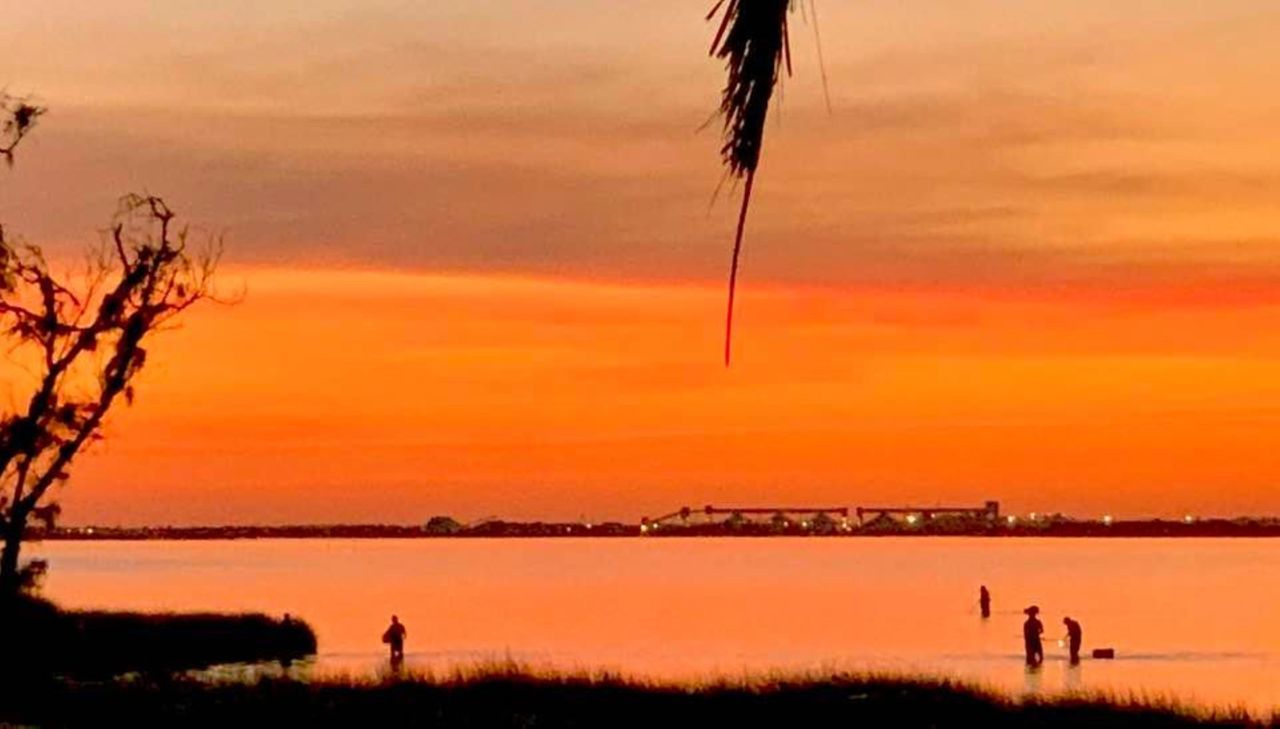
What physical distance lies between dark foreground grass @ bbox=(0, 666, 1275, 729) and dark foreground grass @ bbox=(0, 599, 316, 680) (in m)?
11.5

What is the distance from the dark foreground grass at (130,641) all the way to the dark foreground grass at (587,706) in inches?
451

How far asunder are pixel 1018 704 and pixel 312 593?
134 metres

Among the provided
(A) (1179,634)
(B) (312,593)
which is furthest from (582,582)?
(A) (1179,634)

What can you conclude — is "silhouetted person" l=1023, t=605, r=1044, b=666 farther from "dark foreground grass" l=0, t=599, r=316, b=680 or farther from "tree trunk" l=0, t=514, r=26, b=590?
"tree trunk" l=0, t=514, r=26, b=590

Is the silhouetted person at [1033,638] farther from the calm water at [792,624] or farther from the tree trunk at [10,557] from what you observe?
the tree trunk at [10,557]

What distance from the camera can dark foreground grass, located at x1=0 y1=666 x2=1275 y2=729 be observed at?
2725 cm

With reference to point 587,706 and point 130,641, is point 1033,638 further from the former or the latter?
point 587,706

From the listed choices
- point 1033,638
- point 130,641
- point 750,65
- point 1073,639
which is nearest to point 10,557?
point 130,641

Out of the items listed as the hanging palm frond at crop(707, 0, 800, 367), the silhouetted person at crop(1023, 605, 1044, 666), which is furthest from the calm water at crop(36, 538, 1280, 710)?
the hanging palm frond at crop(707, 0, 800, 367)

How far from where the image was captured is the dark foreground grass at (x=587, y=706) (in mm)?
27250

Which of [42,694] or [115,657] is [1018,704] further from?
[115,657]

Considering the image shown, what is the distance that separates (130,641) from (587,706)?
25.9m

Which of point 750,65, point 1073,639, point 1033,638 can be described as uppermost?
point 750,65

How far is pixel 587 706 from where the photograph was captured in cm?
2892
